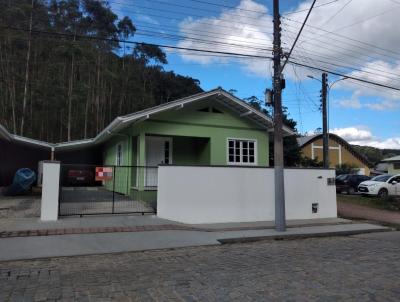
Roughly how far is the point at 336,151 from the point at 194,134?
4699cm

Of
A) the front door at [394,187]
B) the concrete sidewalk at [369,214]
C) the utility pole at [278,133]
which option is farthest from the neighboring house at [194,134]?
the front door at [394,187]

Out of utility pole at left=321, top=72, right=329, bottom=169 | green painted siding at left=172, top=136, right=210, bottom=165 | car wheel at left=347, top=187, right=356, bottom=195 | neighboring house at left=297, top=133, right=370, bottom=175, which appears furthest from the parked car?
neighboring house at left=297, top=133, right=370, bottom=175

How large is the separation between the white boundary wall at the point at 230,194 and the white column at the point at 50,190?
3108 millimetres

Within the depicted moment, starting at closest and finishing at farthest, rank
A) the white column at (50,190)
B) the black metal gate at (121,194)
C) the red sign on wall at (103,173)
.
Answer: the white column at (50,190) → the red sign on wall at (103,173) → the black metal gate at (121,194)

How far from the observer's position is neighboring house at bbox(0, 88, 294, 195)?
1681 cm

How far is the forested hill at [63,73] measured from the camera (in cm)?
3241

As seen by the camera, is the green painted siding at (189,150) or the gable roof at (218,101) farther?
the green painted siding at (189,150)

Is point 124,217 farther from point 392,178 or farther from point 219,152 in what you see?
point 392,178

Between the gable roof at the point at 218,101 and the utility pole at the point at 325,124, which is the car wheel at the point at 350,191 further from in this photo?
the gable roof at the point at 218,101

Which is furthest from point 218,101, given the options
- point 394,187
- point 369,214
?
point 394,187

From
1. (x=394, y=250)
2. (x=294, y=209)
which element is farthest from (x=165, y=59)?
(x=394, y=250)

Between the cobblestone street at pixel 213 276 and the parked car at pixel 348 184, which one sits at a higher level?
the parked car at pixel 348 184

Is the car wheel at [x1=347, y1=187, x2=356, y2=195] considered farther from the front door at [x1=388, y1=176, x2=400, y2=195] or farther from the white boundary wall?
the white boundary wall

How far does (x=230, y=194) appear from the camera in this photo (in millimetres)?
14031
